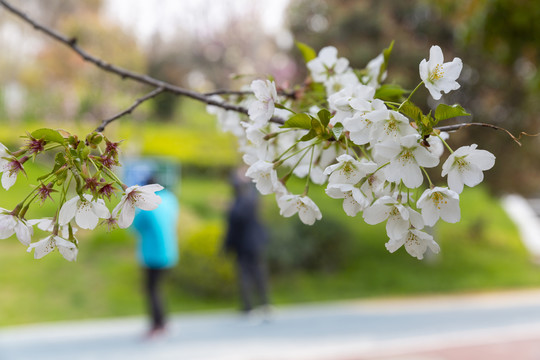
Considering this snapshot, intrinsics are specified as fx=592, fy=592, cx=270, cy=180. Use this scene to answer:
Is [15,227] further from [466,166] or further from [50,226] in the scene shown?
[466,166]

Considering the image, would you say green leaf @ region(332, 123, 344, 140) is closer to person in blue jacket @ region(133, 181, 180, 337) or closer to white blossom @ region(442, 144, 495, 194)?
white blossom @ region(442, 144, 495, 194)

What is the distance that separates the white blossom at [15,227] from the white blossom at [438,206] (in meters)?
0.42

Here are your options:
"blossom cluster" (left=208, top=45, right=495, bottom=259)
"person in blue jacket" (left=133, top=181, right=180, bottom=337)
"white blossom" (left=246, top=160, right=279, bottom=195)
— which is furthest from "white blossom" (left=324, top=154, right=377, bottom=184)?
"person in blue jacket" (left=133, top=181, right=180, bottom=337)

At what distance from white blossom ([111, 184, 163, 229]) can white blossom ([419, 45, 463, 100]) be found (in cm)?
32

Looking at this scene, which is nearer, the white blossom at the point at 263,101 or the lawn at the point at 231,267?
the white blossom at the point at 263,101

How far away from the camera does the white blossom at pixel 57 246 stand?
0.62 m

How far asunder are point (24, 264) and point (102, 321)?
2.29 meters

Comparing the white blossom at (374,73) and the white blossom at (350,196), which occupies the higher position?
the white blossom at (374,73)

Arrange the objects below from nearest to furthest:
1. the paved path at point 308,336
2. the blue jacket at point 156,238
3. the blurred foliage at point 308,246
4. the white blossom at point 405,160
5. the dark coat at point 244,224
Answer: the white blossom at point 405,160 < the blue jacket at point 156,238 < the paved path at point 308,336 < the dark coat at point 244,224 < the blurred foliage at point 308,246

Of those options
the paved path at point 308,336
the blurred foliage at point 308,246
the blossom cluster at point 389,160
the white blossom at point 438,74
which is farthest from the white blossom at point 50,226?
the blurred foliage at point 308,246

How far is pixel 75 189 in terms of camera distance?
1.96 feet

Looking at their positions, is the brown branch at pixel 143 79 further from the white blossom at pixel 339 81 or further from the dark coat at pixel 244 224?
the dark coat at pixel 244 224

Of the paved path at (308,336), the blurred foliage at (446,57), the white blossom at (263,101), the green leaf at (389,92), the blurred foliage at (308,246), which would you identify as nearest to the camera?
the white blossom at (263,101)

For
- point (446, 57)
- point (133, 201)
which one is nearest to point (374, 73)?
point (133, 201)
